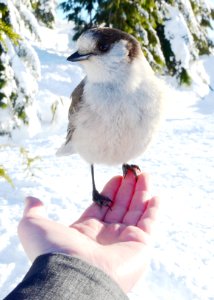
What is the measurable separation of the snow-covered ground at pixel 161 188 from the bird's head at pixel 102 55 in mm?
490

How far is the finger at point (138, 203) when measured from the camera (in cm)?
245

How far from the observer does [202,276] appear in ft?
11.3

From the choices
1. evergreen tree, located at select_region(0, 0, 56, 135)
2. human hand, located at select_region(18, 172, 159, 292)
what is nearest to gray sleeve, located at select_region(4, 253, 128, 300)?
human hand, located at select_region(18, 172, 159, 292)

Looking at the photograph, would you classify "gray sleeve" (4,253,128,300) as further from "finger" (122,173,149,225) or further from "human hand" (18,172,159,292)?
"finger" (122,173,149,225)

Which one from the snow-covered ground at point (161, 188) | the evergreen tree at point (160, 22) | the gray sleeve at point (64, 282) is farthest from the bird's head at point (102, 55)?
the evergreen tree at point (160, 22)

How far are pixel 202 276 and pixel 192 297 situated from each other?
25 centimetres

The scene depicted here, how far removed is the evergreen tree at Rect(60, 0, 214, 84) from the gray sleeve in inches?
176

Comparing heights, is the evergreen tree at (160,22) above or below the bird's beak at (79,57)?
below

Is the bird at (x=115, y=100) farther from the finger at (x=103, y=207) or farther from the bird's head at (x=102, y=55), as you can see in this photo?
the finger at (x=103, y=207)

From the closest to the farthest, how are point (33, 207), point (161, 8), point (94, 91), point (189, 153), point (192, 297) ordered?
point (33, 207), point (94, 91), point (192, 297), point (189, 153), point (161, 8)

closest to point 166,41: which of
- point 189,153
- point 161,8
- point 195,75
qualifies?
point 161,8

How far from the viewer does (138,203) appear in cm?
252

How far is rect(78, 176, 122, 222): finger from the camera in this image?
257cm

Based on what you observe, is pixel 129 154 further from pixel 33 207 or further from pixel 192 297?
pixel 192 297
